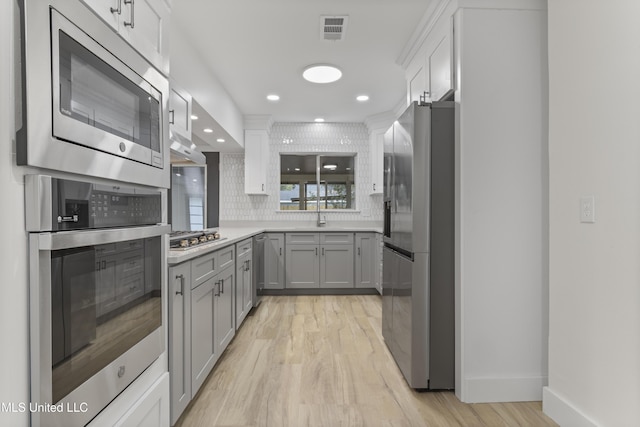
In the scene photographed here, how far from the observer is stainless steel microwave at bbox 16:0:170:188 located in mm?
791

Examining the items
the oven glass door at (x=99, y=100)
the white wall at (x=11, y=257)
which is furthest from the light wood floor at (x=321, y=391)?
the oven glass door at (x=99, y=100)

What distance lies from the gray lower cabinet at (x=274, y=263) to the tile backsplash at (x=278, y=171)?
2.31ft

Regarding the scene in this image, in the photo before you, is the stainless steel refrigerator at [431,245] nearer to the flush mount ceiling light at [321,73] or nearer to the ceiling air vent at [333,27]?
the ceiling air vent at [333,27]

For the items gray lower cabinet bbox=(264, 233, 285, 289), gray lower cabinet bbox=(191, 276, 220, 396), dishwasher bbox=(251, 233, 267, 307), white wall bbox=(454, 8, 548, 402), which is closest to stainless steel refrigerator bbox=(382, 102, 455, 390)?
white wall bbox=(454, 8, 548, 402)

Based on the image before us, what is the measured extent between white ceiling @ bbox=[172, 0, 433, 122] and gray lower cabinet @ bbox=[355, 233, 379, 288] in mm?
1827

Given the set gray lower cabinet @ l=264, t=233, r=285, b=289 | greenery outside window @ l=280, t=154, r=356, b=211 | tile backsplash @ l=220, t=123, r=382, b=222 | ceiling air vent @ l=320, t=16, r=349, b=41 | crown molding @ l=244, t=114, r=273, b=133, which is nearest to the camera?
ceiling air vent @ l=320, t=16, r=349, b=41

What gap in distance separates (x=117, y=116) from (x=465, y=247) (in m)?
1.89

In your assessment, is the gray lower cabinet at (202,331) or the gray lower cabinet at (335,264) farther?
the gray lower cabinet at (335,264)

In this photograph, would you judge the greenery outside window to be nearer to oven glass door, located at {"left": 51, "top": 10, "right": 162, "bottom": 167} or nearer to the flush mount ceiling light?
the flush mount ceiling light

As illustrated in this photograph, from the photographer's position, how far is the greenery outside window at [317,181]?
5.55m

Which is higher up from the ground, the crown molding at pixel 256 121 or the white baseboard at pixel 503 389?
the crown molding at pixel 256 121
